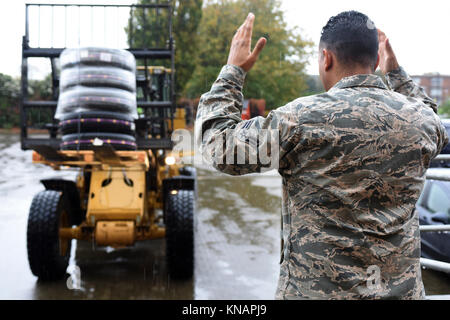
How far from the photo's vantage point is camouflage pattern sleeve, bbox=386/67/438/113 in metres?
1.91

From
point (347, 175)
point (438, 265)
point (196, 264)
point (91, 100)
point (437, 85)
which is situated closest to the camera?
point (347, 175)

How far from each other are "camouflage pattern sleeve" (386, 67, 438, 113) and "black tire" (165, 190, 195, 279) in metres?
3.56

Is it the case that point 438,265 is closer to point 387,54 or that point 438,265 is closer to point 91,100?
point 387,54

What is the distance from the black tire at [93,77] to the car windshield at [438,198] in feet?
12.3

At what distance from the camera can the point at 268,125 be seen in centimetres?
152

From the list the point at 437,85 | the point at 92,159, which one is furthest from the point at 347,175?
the point at 437,85

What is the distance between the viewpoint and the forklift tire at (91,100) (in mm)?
4180

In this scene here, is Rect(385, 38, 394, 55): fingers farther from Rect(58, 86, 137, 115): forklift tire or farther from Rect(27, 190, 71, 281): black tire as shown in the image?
Rect(27, 190, 71, 281): black tire

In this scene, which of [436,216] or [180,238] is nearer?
[436,216]

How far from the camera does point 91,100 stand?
4160mm

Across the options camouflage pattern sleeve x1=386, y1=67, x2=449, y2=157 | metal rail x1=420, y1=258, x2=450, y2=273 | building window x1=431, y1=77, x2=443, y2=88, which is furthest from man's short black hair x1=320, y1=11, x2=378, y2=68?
building window x1=431, y1=77, x2=443, y2=88

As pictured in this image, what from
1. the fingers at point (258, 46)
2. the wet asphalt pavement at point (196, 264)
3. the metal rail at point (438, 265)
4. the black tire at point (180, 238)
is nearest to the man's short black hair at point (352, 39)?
the fingers at point (258, 46)
